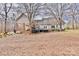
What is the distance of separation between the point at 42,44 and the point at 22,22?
304 mm

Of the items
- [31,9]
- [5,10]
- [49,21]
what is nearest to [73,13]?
[49,21]

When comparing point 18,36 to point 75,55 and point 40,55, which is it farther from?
point 75,55

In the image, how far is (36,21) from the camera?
2.23m

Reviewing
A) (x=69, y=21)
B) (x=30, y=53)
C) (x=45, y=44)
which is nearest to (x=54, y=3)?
(x=69, y=21)

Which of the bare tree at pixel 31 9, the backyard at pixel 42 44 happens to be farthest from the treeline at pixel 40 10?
the backyard at pixel 42 44

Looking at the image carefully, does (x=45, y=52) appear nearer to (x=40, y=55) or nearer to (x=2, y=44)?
(x=40, y=55)

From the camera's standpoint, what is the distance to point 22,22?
222 centimetres

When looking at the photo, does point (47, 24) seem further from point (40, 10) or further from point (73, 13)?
point (73, 13)

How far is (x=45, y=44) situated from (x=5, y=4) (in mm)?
580

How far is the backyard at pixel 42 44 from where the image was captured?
7.20 ft

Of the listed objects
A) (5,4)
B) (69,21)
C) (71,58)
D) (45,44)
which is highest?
(5,4)

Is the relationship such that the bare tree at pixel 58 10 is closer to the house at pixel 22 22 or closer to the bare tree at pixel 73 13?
the bare tree at pixel 73 13

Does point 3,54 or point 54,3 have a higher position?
point 54,3

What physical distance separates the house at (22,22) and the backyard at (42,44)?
0.07m
